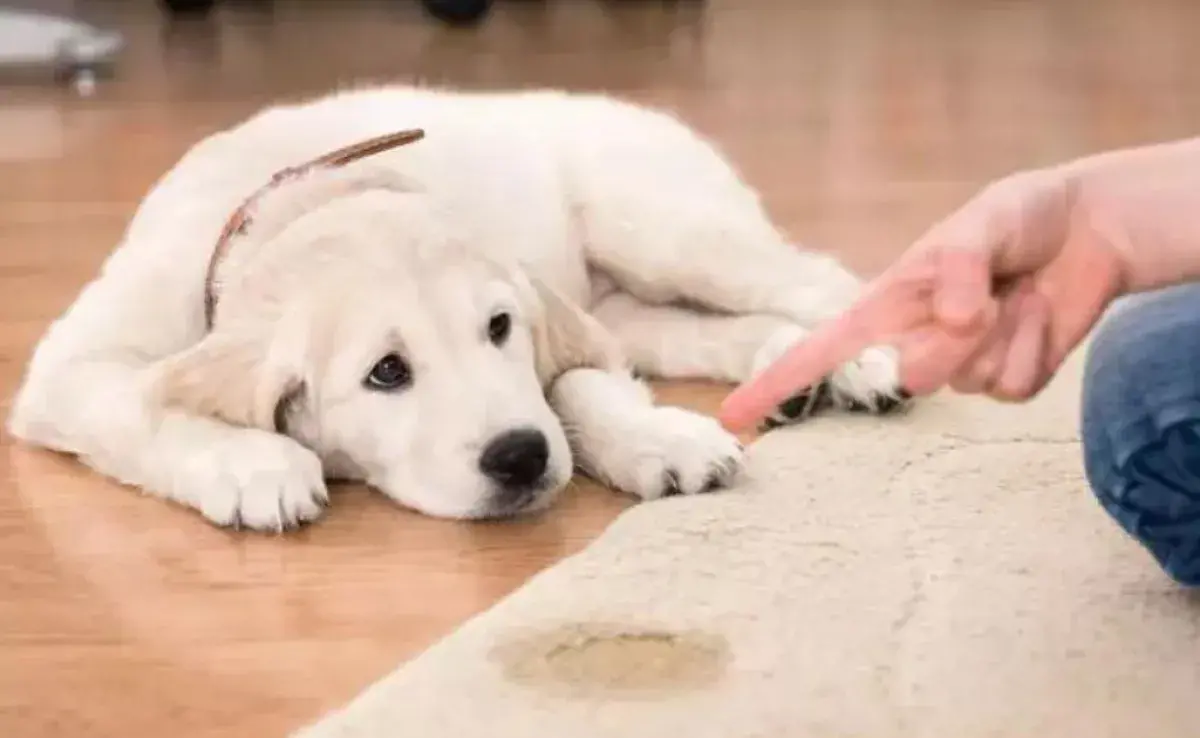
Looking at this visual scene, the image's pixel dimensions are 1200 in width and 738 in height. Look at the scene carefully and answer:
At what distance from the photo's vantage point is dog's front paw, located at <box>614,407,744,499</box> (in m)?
1.57

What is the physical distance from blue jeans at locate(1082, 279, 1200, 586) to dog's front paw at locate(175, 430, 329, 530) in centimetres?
70

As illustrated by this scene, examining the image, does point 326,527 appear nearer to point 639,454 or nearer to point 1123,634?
point 639,454

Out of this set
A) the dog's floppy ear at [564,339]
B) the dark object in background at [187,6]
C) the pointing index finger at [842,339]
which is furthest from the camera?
the dark object in background at [187,6]

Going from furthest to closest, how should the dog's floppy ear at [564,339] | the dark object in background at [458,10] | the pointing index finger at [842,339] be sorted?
the dark object in background at [458,10] → the dog's floppy ear at [564,339] → the pointing index finger at [842,339]

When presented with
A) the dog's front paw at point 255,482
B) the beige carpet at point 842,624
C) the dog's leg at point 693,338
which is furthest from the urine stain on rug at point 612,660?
A: the dog's leg at point 693,338

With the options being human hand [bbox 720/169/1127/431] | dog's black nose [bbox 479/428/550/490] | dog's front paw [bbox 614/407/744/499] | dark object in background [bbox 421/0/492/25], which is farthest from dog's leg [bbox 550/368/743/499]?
dark object in background [bbox 421/0/492/25]

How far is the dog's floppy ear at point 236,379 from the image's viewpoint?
61.9 inches

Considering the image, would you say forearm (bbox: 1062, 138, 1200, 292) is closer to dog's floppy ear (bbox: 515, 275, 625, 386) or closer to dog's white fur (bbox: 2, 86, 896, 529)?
dog's white fur (bbox: 2, 86, 896, 529)

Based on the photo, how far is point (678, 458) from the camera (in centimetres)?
158

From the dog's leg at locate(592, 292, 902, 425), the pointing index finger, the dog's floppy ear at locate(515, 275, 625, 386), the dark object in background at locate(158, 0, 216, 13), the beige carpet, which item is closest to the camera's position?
the pointing index finger

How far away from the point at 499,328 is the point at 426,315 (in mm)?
95

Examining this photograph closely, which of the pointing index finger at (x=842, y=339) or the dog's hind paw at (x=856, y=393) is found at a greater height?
the pointing index finger at (x=842, y=339)

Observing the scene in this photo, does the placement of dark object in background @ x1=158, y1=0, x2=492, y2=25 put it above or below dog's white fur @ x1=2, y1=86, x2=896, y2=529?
below

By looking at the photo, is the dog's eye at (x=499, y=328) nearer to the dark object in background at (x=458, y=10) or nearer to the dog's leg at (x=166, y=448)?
the dog's leg at (x=166, y=448)
